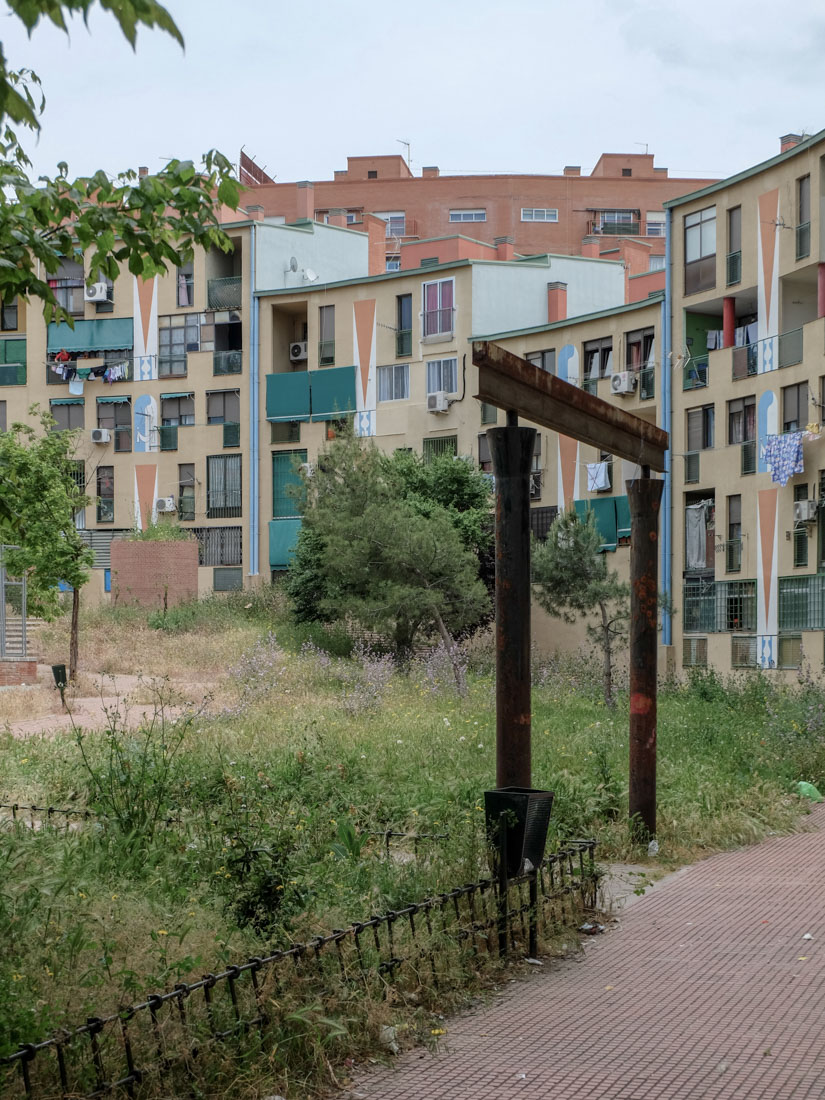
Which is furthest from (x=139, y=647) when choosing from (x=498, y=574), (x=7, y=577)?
(x=498, y=574)

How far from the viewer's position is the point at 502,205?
7044 cm

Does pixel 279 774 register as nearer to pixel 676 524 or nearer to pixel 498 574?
pixel 498 574

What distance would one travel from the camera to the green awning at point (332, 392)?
49188 mm

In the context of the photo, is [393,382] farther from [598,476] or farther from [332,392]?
[598,476]

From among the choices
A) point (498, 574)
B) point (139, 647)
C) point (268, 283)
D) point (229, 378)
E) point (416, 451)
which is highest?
point (268, 283)

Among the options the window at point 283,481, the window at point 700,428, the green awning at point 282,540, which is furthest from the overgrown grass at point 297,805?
the window at point 283,481

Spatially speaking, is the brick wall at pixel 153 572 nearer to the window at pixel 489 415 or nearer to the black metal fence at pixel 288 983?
the window at pixel 489 415

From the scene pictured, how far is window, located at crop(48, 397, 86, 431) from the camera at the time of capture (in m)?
54.3

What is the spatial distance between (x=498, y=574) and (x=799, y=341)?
27.5 metres

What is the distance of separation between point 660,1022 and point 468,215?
221 ft

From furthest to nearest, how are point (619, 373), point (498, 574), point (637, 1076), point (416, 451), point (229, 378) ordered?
point (229, 378) < point (416, 451) < point (619, 373) < point (498, 574) < point (637, 1076)

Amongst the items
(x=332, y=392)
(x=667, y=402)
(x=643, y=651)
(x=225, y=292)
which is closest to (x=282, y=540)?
(x=332, y=392)

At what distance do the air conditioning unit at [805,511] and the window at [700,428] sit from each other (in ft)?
16.0

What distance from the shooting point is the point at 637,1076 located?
5801 mm
